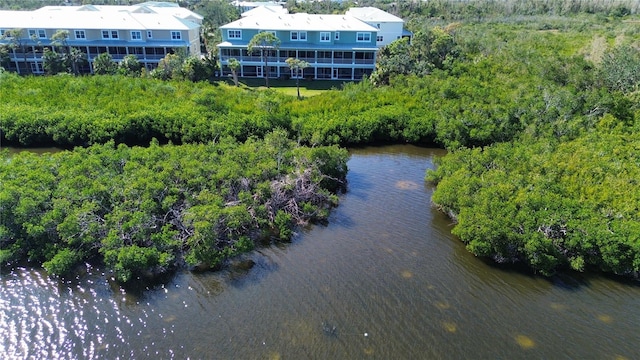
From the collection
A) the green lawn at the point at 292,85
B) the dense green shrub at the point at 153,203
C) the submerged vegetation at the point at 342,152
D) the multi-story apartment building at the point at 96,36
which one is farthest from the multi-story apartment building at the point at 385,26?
the dense green shrub at the point at 153,203

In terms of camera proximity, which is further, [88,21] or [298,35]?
[88,21]

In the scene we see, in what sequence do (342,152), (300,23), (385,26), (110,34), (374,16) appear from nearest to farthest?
(342,152) < (110,34) < (300,23) < (385,26) < (374,16)

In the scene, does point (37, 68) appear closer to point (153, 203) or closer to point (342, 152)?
point (153, 203)

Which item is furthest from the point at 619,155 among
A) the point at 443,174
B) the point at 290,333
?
the point at 290,333

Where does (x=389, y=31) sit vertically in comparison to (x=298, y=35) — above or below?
above

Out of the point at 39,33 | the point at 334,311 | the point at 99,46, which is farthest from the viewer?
the point at 99,46

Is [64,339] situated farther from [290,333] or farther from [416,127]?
[416,127]

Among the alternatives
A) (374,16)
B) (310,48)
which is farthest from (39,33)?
(374,16)
